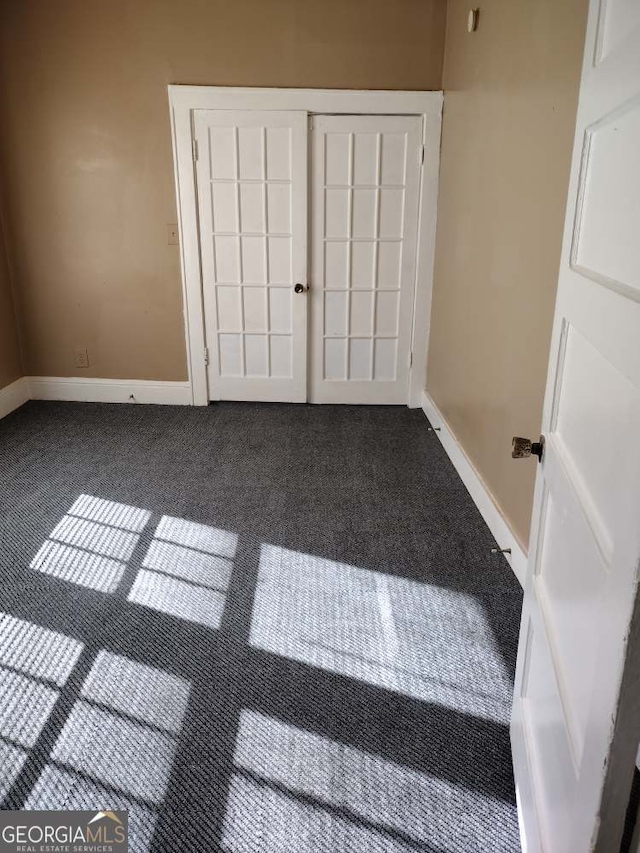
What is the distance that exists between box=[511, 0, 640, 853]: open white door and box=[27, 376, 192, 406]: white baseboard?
364 centimetres

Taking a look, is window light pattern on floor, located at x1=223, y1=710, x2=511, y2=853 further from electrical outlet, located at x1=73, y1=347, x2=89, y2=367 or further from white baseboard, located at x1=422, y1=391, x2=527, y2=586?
electrical outlet, located at x1=73, y1=347, x2=89, y2=367

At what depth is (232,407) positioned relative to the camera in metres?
4.79

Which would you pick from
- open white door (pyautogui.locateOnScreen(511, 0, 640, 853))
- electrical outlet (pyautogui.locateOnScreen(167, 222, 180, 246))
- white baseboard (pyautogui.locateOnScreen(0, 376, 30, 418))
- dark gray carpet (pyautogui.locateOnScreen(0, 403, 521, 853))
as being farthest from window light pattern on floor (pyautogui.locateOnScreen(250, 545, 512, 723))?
white baseboard (pyautogui.locateOnScreen(0, 376, 30, 418))

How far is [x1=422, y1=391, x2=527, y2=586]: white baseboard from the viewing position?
8.84 ft

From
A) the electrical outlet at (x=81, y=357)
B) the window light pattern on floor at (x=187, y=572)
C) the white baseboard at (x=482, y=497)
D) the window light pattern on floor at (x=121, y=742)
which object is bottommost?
the window light pattern on floor at (x=187, y=572)

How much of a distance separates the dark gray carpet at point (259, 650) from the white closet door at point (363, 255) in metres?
1.01

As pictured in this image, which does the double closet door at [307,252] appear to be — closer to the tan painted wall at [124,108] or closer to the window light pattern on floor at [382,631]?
the tan painted wall at [124,108]

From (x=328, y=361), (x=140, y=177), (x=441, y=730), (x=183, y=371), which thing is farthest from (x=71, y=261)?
(x=441, y=730)

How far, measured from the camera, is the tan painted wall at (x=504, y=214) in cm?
238

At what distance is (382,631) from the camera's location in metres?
2.34

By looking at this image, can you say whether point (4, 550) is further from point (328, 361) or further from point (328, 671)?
point (328, 361)

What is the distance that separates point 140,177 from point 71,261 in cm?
77

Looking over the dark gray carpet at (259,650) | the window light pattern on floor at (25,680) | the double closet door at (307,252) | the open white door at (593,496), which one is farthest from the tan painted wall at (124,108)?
the open white door at (593,496)

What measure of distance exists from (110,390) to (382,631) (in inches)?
127
